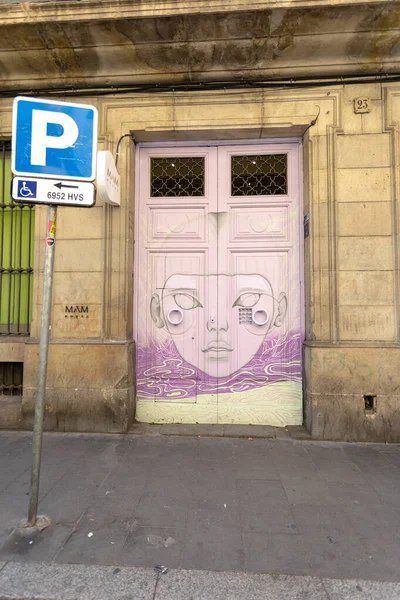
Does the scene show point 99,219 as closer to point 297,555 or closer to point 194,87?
point 194,87

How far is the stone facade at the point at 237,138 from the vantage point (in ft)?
15.8

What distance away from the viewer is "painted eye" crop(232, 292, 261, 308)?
5.45 metres

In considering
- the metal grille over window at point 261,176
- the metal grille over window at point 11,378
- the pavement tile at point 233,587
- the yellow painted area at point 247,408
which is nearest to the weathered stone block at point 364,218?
the metal grille over window at point 261,176

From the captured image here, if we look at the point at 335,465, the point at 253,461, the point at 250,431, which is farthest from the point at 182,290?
the point at 335,465

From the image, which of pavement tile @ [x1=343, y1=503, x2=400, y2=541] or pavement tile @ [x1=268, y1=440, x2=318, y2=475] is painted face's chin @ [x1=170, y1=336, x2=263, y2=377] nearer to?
pavement tile @ [x1=268, y1=440, x2=318, y2=475]

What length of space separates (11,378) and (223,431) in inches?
127

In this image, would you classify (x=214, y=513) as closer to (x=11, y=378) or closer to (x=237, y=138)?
(x=11, y=378)

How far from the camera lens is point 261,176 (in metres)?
5.57

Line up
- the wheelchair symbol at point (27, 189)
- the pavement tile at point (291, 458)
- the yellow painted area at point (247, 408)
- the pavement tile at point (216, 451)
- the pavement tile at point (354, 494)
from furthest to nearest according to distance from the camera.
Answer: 1. the yellow painted area at point (247, 408)
2. the pavement tile at point (216, 451)
3. the pavement tile at point (291, 458)
4. the pavement tile at point (354, 494)
5. the wheelchair symbol at point (27, 189)

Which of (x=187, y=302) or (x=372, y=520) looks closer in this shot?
(x=372, y=520)

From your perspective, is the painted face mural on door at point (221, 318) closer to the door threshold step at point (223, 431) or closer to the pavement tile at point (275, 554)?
the door threshold step at point (223, 431)

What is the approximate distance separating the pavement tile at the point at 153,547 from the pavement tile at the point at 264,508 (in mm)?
572

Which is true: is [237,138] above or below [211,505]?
above

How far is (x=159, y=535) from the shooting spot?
2.87 m
